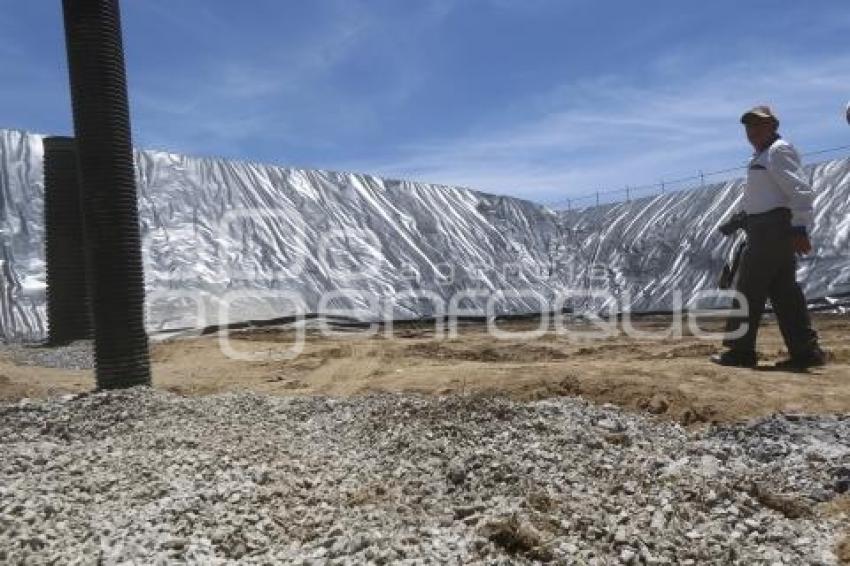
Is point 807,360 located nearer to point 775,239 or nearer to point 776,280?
point 776,280

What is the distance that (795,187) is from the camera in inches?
219

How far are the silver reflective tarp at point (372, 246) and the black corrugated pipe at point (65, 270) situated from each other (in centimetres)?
172

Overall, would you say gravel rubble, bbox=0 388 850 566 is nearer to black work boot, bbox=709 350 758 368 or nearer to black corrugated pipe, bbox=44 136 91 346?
black work boot, bbox=709 350 758 368

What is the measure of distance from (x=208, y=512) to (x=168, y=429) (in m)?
1.43

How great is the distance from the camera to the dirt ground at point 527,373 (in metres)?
4.67

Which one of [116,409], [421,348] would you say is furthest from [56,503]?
[421,348]

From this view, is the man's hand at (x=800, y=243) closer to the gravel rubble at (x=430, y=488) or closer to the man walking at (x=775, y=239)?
the man walking at (x=775, y=239)

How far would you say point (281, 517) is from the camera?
309cm

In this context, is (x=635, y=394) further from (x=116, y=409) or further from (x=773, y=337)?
(x=773, y=337)

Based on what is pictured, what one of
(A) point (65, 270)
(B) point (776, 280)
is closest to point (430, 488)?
(B) point (776, 280)

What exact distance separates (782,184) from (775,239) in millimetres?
393

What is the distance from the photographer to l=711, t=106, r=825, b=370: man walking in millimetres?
5613

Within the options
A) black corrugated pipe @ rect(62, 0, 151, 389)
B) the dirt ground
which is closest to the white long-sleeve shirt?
the dirt ground

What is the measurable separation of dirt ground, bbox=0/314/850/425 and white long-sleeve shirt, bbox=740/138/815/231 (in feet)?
3.80
